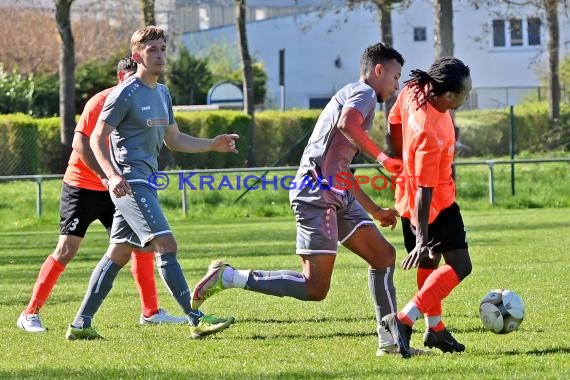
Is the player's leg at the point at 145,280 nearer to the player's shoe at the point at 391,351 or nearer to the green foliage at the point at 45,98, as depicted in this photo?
the player's shoe at the point at 391,351

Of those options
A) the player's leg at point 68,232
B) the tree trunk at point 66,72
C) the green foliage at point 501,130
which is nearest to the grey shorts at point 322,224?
the player's leg at point 68,232

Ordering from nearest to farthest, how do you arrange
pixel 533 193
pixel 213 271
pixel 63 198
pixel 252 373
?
pixel 252 373, pixel 213 271, pixel 63 198, pixel 533 193

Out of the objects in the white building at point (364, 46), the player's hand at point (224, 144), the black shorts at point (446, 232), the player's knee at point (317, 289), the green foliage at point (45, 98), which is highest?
the white building at point (364, 46)

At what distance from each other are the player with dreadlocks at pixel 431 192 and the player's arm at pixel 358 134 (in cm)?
14

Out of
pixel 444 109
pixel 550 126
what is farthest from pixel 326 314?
pixel 550 126

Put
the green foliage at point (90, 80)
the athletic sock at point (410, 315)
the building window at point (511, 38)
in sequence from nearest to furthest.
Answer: the athletic sock at point (410, 315)
the green foliage at point (90, 80)
the building window at point (511, 38)

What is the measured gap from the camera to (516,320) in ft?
27.5

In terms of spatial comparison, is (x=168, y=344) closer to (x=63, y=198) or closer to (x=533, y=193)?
(x=63, y=198)

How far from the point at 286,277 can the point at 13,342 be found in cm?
203

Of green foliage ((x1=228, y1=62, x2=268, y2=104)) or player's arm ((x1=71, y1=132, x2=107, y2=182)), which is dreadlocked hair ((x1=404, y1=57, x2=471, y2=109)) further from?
green foliage ((x1=228, y1=62, x2=268, y2=104))

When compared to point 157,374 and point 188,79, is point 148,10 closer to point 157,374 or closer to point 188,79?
point 188,79

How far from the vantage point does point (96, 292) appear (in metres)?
8.85

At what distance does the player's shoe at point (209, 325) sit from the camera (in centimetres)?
848

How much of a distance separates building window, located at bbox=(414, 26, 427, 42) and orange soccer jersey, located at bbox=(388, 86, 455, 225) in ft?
175
